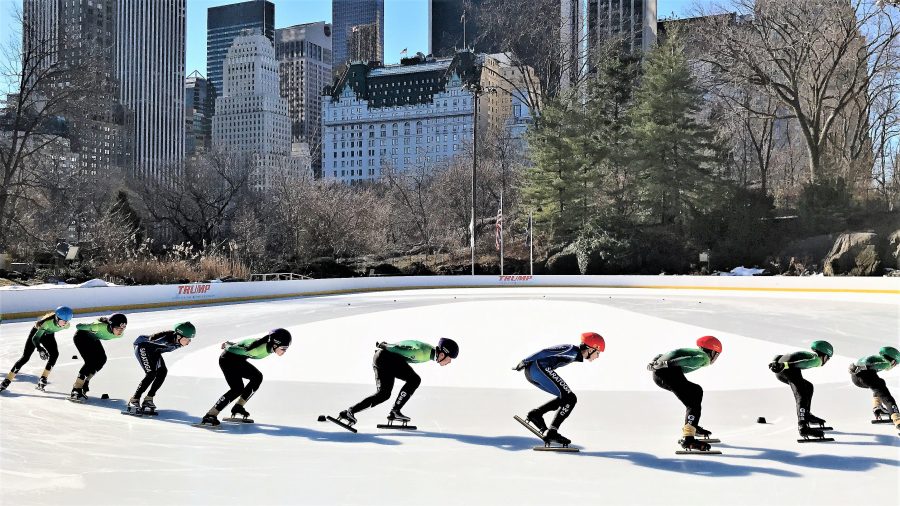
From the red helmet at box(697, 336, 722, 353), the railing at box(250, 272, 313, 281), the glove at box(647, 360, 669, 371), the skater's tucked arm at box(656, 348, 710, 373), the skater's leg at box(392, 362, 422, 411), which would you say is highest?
the red helmet at box(697, 336, 722, 353)

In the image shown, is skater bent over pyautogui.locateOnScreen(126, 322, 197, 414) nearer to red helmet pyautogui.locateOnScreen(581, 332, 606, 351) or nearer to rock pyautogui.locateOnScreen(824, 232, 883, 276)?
red helmet pyautogui.locateOnScreen(581, 332, 606, 351)

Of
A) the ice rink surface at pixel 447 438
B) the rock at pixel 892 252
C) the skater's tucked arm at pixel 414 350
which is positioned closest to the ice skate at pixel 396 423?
the ice rink surface at pixel 447 438

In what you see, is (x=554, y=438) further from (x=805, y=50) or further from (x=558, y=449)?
(x=805, y=50)

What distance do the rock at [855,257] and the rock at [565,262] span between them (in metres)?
12.8

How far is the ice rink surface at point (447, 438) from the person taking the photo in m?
5.09

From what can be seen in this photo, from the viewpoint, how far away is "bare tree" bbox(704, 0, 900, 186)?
41.3 meters

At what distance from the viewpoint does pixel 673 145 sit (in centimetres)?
4488

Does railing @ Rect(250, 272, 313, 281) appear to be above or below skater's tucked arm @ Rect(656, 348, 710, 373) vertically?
below

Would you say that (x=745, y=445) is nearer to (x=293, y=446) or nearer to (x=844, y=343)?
(x=293, y=446)

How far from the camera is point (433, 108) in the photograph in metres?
171

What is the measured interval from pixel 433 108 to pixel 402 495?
169 meters

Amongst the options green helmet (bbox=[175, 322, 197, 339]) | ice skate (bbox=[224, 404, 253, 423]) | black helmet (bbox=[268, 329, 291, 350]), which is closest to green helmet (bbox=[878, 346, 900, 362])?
black helmet (bbox=[268, 329, 291, 350])

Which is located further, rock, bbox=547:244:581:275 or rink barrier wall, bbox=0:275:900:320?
rock, bbox=547:244:581:275

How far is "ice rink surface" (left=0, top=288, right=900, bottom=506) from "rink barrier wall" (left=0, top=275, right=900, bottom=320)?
20.5 ft
